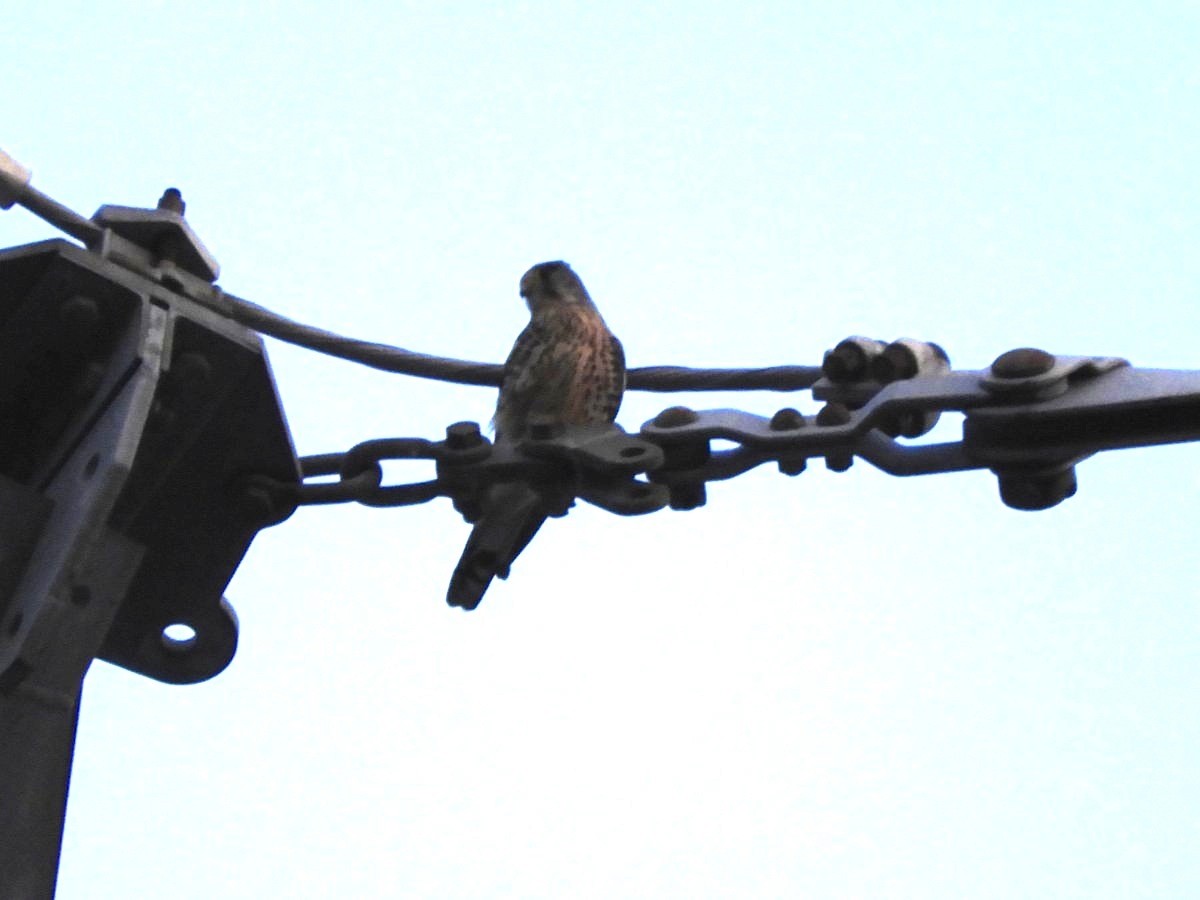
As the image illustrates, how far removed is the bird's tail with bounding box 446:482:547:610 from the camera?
120 inches

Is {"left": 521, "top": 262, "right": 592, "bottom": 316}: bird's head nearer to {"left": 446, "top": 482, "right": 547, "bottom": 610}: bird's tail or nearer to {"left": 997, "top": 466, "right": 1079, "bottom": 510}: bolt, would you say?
{"left": 446, "top": 482, "right": 547, "bottom": 610}: bird's tail

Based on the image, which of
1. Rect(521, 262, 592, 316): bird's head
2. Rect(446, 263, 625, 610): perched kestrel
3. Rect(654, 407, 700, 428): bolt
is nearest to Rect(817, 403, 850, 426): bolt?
Rect(654, 407, 700, 428): bolt

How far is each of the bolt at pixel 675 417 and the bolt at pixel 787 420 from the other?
12 cm

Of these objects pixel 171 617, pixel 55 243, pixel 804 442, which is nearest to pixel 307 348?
pixel 171 617

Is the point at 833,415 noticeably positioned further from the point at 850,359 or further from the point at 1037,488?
the point at 1037,488

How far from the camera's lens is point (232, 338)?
9.51ft

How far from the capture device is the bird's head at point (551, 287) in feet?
19.7

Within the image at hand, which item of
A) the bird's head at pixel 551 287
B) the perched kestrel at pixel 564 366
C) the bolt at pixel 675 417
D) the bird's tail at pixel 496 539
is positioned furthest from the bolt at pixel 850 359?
the bird's head at pixel 551 287

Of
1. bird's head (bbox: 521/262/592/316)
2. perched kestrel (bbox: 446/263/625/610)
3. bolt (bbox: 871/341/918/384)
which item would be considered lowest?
bolt (bbox: 871/341/918/384)

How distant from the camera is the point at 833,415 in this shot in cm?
291

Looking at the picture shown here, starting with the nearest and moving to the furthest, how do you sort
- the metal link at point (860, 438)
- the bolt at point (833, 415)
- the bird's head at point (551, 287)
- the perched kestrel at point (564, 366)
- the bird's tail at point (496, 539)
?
1. the metal link at point (860, 438)
2. the bolt at point (833, 415)
3. the bird's tail at point (496, 539)
4. the perched kestrel at point (564, 366)
5. the bird's head at point (551, 287)

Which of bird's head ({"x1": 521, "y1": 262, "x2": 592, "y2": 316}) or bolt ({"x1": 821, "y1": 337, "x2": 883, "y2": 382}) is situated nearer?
bolt ({"x1": 821, "y1": 337, "x2": 883, "y2": 382})

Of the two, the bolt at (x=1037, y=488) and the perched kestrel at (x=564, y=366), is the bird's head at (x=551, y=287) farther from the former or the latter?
the bolt at (x=1037, y=488)

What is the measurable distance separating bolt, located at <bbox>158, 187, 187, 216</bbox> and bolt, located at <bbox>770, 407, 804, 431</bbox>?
0.95m
